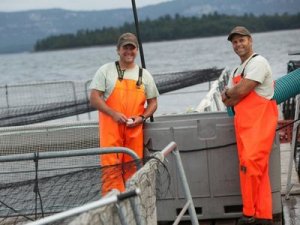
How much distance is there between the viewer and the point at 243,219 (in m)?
6.37

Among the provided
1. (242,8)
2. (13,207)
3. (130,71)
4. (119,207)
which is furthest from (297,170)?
(242,8)

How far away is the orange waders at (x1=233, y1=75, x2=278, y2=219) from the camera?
626 cm

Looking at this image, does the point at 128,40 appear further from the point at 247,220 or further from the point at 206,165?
the point at 247,220

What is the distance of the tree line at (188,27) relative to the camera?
107688 millimetres

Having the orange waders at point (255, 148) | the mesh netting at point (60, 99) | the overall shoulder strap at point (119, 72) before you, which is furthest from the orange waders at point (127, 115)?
the mesh netting at point (60, 99)

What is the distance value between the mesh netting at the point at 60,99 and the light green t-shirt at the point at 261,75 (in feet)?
23.1

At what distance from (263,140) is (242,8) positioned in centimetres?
18114

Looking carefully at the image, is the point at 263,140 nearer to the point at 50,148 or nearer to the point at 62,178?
the point at 62,178

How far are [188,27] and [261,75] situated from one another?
107 m

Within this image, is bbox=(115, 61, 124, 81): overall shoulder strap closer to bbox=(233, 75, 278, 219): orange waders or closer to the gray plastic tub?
the gray plastic tub

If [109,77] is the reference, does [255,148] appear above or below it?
below

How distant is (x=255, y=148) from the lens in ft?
20.5

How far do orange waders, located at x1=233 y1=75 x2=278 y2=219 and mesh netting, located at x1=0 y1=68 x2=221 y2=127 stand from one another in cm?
700

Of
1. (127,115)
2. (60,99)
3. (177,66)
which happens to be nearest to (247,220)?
(127,115)
